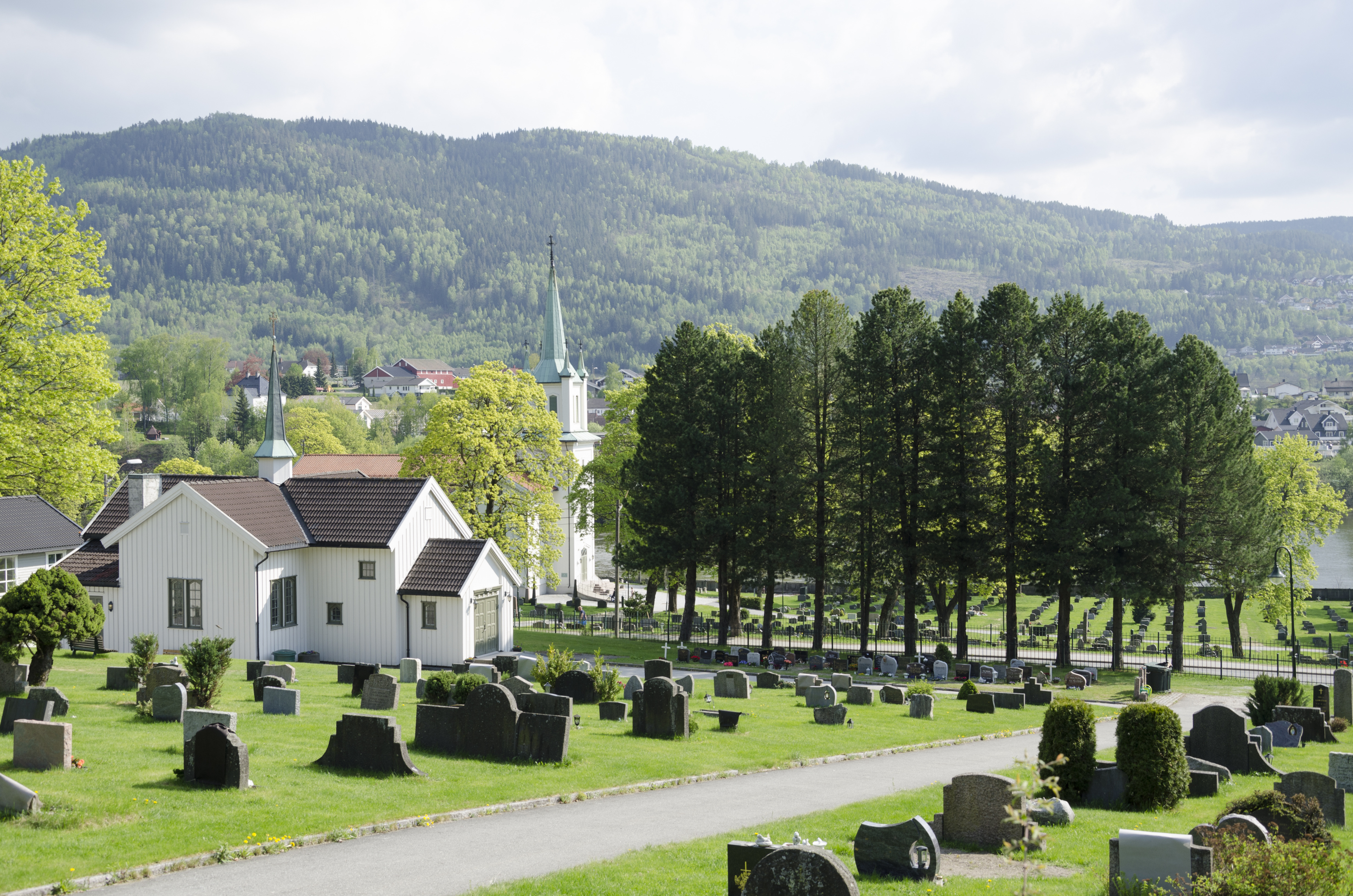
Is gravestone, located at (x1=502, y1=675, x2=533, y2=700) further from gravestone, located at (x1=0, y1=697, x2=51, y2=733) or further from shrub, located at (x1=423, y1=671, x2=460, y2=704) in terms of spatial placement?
gravestone, located at (x1=0, y1=697, x2=51, y2=733)

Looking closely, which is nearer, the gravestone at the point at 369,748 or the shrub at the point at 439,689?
the gravestone at the point at 369,748

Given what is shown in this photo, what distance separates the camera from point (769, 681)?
103 feet

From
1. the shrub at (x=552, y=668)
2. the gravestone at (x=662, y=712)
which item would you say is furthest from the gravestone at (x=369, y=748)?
the shrub at (x=552, y=668)

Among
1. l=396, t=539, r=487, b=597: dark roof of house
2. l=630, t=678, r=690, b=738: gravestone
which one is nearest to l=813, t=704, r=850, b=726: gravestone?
l=630, t=678, r=690, b=738: gravestone

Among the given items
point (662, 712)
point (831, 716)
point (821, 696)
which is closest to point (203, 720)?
point (662, 712)

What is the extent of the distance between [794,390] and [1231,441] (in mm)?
15293

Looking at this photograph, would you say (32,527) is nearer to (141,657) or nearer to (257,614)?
(257,614)

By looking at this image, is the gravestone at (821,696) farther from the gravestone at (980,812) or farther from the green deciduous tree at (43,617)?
the green deciduous tree at (43,617)

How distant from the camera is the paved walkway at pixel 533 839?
37.3ft

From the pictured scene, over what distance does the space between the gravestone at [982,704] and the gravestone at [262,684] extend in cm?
1698

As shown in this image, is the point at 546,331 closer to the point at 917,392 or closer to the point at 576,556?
the point at 576,556

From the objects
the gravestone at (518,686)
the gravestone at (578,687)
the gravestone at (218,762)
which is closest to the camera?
the gravestone at (218,762)

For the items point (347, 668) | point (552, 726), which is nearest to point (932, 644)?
point (347, 668)

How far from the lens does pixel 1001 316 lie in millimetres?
39281
